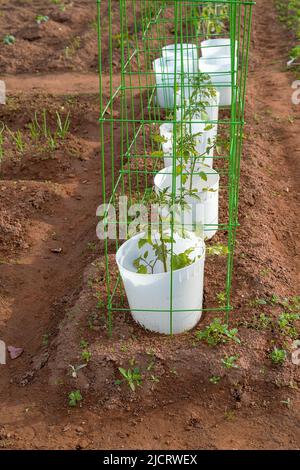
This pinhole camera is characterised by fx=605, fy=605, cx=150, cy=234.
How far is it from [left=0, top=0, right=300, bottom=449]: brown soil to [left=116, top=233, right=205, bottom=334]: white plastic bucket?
8cm

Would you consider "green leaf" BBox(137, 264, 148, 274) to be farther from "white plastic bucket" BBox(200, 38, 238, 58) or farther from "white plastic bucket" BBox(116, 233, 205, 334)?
"white plastic bucket" BBox(200, 38, 238, 58)

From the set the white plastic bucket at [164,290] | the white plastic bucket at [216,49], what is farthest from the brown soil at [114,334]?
the white plastic bucket at [216,49]

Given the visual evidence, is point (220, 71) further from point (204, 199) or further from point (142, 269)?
point (142, 269)

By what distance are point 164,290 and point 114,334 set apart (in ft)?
1.33

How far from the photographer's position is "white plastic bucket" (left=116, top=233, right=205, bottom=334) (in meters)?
3.14

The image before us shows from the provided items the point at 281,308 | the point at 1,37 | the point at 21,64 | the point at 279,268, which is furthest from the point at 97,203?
the point at 1,37

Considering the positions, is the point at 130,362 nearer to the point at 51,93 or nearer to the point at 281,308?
the point at 281,308

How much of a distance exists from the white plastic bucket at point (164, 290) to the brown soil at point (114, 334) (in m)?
0.08

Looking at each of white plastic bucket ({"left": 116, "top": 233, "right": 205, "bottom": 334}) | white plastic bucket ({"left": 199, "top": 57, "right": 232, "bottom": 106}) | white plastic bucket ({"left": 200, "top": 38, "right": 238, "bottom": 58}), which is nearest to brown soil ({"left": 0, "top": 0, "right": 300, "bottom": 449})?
white plastic bucket ({"left": 116, "top": 233, "right": 205, "bottom": 334})

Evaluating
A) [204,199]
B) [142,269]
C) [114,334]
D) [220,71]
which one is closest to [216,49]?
[220,71]

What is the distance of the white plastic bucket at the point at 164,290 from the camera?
124 inches

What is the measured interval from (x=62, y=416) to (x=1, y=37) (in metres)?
6.99

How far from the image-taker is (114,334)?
3.32 m

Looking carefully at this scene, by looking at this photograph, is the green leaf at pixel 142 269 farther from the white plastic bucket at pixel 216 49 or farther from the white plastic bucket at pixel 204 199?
the white plastic bucket at pixel 216 49
